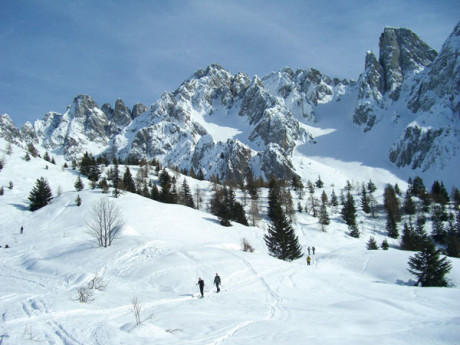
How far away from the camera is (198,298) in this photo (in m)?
16.6

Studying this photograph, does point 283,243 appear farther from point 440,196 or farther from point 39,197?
point 440,196

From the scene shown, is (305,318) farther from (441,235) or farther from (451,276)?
(441,235)

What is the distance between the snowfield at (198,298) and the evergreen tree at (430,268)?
75.0 inches

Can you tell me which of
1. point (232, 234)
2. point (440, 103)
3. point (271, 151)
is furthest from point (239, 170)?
point (232, 234)

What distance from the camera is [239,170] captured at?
599 ft

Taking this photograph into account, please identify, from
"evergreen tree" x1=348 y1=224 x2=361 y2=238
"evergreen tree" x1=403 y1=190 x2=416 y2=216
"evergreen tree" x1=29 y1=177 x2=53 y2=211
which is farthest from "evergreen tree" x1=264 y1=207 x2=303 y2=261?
"evergreen tree" x1=403 y1=190 x2=416 y2=216

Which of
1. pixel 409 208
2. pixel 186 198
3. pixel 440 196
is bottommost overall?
pixel 409 208

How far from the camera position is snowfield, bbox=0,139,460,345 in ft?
30.6

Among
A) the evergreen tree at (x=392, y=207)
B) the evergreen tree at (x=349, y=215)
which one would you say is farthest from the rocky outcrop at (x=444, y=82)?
the evergreen tree at (x=349, y=215)

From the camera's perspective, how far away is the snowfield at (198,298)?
9336 mm

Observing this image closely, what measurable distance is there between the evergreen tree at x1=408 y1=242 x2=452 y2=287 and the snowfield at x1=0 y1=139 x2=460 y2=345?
1.90 meters

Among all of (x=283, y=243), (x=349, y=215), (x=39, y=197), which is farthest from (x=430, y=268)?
(x=39, y=197)

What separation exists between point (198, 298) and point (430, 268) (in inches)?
831

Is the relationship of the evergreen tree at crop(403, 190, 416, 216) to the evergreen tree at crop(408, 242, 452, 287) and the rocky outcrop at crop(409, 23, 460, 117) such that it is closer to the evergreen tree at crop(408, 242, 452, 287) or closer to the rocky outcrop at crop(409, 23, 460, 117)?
the evergreen tree at crop(408, 242, 452, 287)
